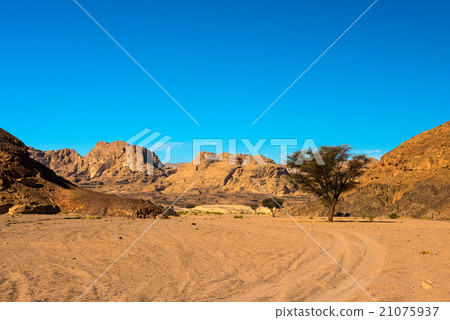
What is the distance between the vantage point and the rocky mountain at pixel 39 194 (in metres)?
24.5

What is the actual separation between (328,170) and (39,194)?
2383 centimetres

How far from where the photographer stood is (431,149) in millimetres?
46812

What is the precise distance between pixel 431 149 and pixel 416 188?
8664 mm

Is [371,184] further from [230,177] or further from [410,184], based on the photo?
[230,177]

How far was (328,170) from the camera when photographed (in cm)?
3177

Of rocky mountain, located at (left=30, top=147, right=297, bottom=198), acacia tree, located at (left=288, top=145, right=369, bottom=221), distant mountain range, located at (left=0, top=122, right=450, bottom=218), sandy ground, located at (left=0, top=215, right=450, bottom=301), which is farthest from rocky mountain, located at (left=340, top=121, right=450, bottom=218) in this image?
rocky mountain, located at (left=30, top=147, right=297, bottom=198)

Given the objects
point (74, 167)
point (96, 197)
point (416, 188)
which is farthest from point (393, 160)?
point (74, 167)

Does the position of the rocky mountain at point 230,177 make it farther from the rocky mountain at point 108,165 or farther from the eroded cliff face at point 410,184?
the eroded cliff face at point 410,184

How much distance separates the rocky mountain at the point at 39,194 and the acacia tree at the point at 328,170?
44.9 ft

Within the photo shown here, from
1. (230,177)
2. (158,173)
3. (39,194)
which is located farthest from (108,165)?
(39,194)

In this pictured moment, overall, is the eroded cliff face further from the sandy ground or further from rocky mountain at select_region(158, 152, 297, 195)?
rocky mountain at select_region(158, 152, 297, 195)

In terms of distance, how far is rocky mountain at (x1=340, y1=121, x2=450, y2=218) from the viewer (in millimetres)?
37969

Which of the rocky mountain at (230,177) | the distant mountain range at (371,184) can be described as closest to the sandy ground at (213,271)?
the distant mountain range at (371,184)
